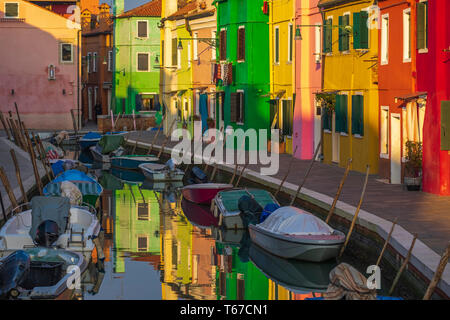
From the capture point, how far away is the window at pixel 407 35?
2636cm

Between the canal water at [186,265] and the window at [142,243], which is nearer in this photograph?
the canal water at [186,265]

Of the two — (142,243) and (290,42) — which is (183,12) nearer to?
(290,42)

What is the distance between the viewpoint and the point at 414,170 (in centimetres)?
2464

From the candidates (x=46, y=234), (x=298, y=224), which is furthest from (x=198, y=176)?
(x=46, y=234)

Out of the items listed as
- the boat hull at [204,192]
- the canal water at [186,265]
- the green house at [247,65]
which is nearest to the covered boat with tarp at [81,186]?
the canal water at [186,265]

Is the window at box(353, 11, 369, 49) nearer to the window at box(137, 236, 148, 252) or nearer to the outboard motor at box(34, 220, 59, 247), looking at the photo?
the window at box(137, 236, 148, 252)

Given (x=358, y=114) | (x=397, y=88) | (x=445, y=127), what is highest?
(x=397, y=88)

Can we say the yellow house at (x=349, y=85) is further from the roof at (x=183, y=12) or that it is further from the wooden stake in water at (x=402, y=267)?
the roof at (x=183, y=12)

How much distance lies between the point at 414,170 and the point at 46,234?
1001 centimetres

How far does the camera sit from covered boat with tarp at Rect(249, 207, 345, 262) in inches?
746

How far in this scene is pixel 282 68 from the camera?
3897 cm

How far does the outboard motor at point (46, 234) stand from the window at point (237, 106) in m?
22.1

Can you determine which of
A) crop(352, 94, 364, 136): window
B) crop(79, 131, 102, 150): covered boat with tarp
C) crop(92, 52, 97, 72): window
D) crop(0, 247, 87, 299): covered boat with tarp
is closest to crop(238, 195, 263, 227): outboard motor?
crop(0, 247, 87, 299): covered boat with tarp

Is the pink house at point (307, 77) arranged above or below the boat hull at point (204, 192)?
above
